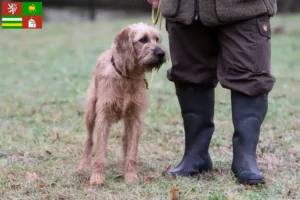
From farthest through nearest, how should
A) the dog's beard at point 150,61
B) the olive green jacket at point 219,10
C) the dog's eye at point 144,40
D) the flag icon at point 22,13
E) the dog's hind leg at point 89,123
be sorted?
1. the flag icon at point 22,13
2. the dog's hind leg at point 89,123
3. the dog's eye at point 144,40
4. the dog's beard at point 150,61
5. the olive green jacket at point 219,10

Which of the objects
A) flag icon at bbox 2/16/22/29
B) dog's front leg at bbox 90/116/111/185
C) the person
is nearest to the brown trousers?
the person

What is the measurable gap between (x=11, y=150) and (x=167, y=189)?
1.75 metres

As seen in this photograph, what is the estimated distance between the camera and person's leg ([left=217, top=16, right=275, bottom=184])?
3795 millimetres

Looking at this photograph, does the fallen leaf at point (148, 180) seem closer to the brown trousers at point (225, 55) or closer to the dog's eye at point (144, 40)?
the brown trousers at point (225, 55)

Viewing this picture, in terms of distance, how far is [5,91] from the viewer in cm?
809

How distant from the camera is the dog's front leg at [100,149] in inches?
161

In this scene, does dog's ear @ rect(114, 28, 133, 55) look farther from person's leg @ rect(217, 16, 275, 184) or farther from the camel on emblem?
the camel on emblem

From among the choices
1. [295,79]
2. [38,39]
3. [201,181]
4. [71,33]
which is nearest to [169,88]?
[295,79]

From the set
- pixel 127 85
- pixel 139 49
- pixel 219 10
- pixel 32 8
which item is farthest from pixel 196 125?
pixel 32 8

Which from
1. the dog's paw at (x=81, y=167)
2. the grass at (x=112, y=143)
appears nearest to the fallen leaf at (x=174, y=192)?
the grass at (x=112, y=143)

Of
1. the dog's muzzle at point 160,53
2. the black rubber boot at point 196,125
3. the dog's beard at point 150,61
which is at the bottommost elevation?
the black rubber boot at point 196,125

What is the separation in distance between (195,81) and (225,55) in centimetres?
35

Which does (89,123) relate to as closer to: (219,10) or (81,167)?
(81,167)

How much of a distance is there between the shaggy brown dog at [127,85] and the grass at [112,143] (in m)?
0.19
